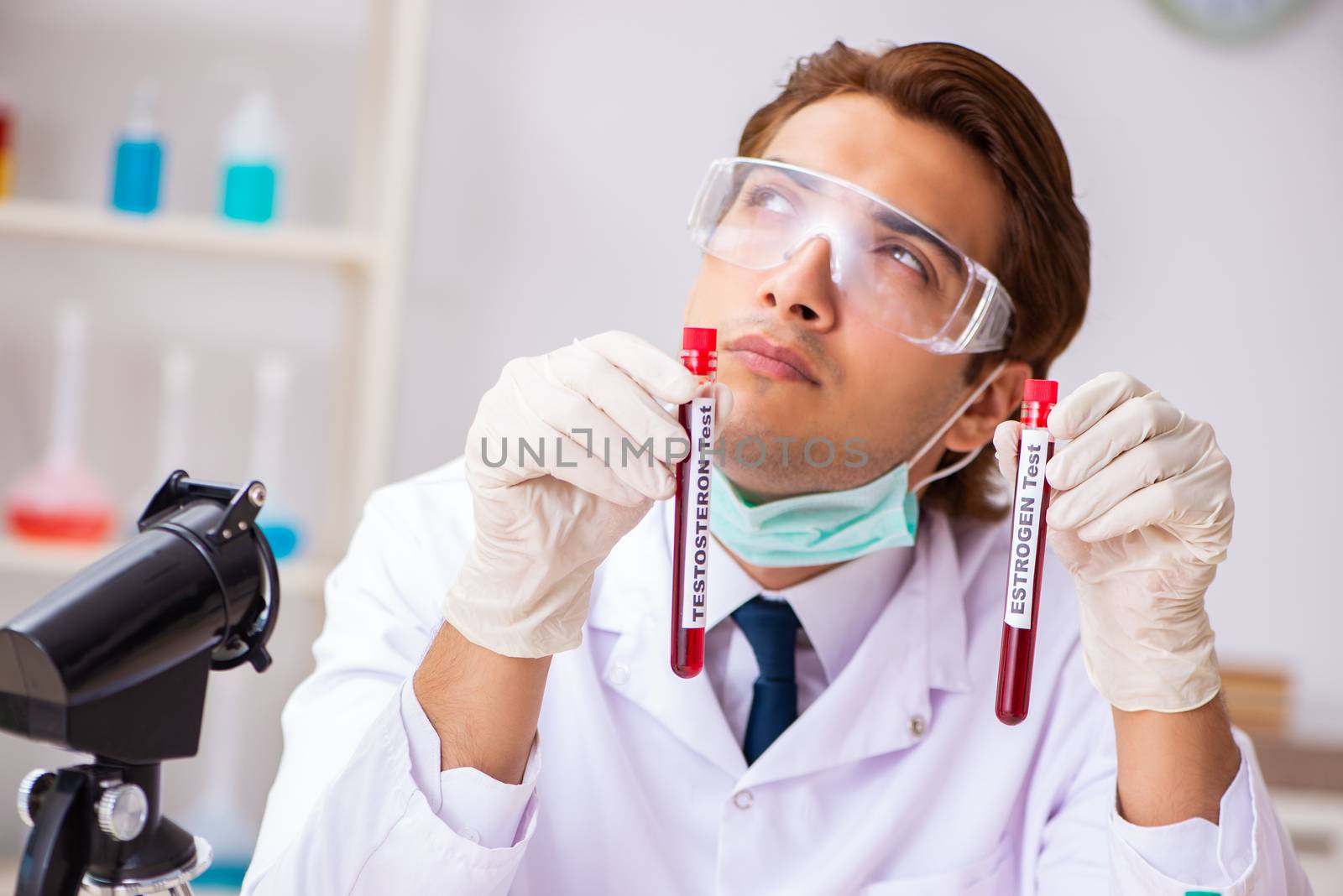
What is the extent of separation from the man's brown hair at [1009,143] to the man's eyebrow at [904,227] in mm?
104

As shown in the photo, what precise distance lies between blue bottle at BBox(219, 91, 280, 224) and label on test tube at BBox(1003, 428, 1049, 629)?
1479 millimetres

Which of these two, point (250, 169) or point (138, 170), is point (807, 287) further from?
point (138, 170)

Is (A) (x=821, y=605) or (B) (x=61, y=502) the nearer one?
(A) (x=821, y=605)

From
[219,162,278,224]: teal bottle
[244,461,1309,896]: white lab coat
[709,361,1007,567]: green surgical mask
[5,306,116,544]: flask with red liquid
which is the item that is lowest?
[244,461,1309,896]: white lab coat

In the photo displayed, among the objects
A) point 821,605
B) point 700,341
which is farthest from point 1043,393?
point 821,605

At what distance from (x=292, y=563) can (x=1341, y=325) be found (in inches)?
81.5

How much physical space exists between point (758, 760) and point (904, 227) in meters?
0.62

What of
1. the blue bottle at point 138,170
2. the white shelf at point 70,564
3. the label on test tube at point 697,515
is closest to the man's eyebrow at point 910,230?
the label on test tube at point 697,515

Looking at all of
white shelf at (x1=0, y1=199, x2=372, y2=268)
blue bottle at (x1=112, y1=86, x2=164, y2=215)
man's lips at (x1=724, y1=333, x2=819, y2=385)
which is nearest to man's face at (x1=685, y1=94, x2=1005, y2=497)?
man's lips at (x1=724, y1=333, x2=819, y2=385)

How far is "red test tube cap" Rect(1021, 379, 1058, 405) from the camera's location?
0.98 meters

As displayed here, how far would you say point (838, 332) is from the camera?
1.35 metres

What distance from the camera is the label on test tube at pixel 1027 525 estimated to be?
3.19 ft

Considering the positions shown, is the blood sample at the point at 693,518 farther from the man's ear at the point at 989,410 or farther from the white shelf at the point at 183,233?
the white shelf at the point at 183,233

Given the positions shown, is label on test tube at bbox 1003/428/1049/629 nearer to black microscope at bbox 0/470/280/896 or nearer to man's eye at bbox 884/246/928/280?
man's eye at bbox 884/246/928/280
